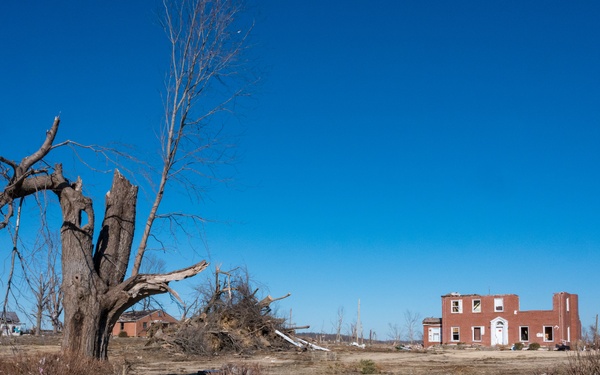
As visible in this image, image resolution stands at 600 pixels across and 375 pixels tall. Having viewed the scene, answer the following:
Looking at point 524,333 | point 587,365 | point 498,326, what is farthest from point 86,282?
point 498,326

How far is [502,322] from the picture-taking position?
66562 mm

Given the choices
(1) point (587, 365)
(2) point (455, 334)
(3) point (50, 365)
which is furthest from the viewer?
(2) point (455, 334)

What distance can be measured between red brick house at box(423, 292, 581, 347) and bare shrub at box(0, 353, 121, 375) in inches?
2308

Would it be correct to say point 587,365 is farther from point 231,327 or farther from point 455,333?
point 455,333

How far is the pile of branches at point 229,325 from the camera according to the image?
101 feet

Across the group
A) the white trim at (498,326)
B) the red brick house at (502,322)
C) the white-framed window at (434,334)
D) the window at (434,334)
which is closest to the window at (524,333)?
the red brick house at (502,322)

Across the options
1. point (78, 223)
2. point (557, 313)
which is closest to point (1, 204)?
point (78, 223)

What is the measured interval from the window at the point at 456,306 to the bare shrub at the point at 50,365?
207 feet

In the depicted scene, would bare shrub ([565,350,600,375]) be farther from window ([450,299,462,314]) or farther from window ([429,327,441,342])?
window ([429,327,441,342])

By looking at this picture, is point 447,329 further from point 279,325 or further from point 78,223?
point 78,223

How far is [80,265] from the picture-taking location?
11.3 m

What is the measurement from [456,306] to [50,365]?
64265 mm

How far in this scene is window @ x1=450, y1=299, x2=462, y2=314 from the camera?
69.5 metres

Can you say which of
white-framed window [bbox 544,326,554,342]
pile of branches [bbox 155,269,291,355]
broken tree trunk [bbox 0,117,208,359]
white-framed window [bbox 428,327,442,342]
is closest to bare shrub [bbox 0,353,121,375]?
broken tree trunk [bbox 0,117,208,359]
